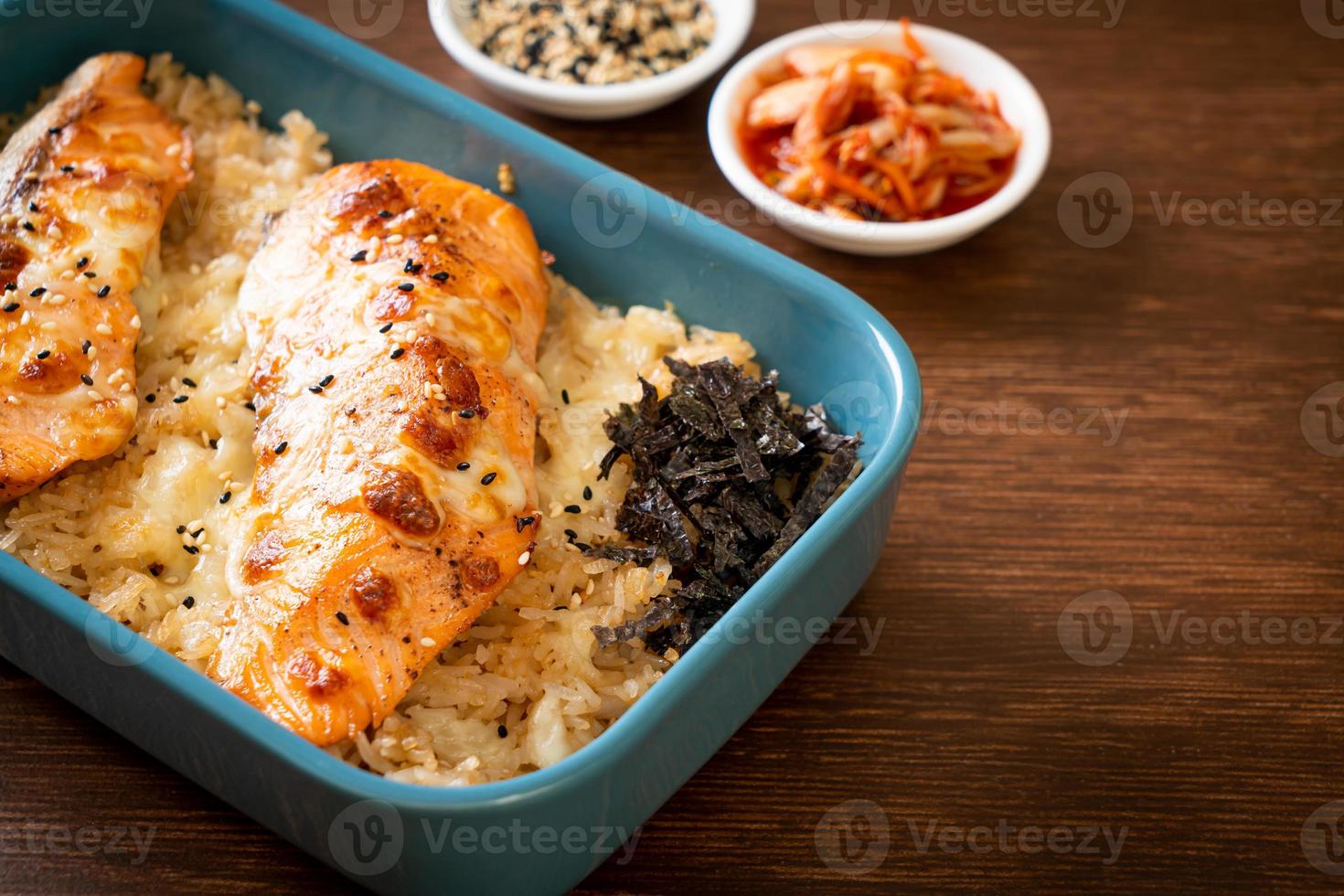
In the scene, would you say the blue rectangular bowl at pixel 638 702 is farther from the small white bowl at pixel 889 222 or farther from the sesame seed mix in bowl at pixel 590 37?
the sesame seed mix in bowl at pixel 590 37

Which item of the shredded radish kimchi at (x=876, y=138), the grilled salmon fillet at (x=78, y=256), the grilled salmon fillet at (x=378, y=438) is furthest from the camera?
the shredded radish kimchi at (x=876, y=138)

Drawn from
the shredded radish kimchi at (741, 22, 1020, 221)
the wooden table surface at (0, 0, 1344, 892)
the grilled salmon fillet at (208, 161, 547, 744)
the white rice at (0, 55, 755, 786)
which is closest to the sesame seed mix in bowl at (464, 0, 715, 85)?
the wooden table surface at (0, 0, 1344, 892)

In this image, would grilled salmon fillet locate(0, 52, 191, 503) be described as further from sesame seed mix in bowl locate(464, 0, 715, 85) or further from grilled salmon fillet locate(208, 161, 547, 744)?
sesame seed mix in bowl locate(464, 0, 715, 85)

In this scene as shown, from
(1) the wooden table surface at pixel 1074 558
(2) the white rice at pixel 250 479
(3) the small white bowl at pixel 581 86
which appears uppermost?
(3) the small white bowl at pixel 581 86

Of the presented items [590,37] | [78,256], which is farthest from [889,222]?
[78,256]

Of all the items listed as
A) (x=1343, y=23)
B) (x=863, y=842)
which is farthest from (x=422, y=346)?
(x=1343, y=23)

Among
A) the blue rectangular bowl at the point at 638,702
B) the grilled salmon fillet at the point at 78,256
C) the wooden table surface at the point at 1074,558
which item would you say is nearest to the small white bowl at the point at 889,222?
the wooden table surface at the point at 1074,558
